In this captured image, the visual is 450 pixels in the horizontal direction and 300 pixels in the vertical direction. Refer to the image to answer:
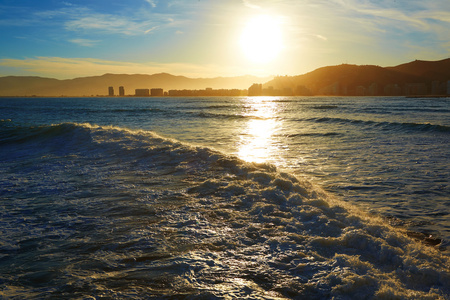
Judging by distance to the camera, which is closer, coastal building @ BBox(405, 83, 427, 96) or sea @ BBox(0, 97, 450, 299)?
sea @ BBox(0, 97, 450, 299)

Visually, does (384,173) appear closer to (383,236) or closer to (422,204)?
(422,204)

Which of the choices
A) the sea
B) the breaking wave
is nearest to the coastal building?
the sea

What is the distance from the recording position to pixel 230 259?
4266 millimetres

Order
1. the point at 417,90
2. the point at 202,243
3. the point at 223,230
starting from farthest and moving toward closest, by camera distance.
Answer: the point at 417,90, the point at 223,230, the point at 202,243

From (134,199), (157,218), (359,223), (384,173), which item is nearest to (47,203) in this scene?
(134,199)

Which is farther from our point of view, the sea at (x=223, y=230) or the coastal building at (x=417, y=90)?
the coastal building at (x=417, y=90)

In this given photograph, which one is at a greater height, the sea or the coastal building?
the coastal building

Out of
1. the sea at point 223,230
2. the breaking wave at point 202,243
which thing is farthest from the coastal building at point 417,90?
the breaking wave at point 202,243

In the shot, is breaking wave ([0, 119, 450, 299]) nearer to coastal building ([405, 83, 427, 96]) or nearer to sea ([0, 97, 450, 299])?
sea ([0, 97, 450, 299])

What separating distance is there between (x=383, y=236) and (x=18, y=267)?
564cm

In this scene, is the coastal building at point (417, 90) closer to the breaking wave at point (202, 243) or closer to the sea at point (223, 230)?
the sea at point (223, 230)

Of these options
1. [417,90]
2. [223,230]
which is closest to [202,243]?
[223,230]

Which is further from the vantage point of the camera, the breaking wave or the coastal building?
the coastal building

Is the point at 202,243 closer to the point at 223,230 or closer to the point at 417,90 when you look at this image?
the point at 223,230
